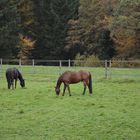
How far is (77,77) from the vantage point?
21.4 metres

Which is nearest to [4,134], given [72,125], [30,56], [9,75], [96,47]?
[72,125]

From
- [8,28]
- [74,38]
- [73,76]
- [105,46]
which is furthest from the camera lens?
[74,38]

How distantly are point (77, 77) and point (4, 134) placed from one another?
10094 millimetres

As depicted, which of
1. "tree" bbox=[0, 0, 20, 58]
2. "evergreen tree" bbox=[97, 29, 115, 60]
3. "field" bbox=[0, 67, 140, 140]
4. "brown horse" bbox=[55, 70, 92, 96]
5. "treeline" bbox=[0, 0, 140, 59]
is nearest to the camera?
"field" bbox=[0, 67, 140, 140]

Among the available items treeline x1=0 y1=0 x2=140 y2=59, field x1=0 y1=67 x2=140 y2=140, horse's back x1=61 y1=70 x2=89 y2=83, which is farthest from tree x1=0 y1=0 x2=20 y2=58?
horse's back x1=61 y1=70 x2=89 y2=83

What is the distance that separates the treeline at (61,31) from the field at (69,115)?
2938 cm

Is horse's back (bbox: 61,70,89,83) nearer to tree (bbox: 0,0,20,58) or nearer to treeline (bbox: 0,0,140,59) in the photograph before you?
treeline (bbox: 0,0,140,59)

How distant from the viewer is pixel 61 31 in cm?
6281

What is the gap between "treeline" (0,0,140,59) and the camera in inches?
2188

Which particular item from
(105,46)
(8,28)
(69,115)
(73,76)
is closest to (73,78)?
(73,76)

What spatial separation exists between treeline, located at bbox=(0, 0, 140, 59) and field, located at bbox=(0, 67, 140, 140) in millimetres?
29378

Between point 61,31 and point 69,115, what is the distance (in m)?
48.7

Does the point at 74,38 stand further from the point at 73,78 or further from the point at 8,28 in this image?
the point at 73,78

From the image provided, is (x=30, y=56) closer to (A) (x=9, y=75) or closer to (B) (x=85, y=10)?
(B) (x=85, y=10)
